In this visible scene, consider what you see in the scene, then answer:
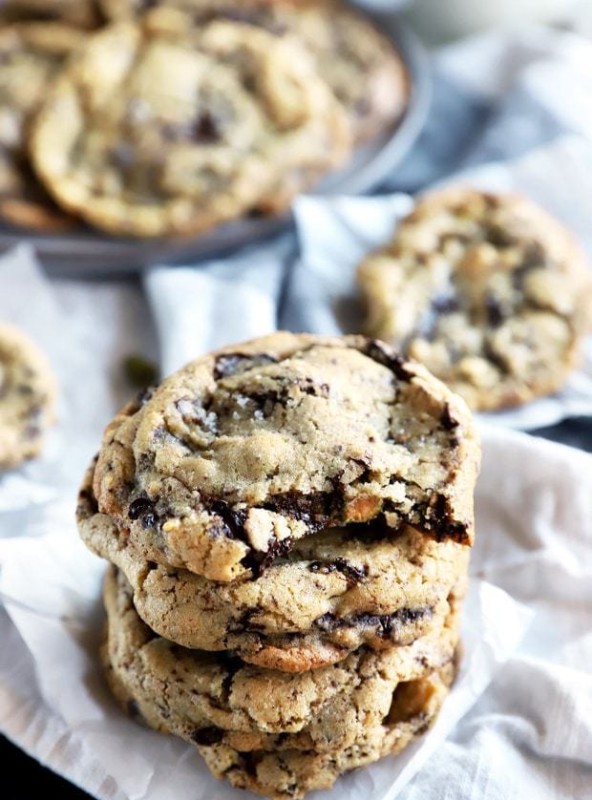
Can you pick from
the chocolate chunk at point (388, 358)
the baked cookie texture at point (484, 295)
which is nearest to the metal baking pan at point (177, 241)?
the baked cookie texture at point (484, 295)

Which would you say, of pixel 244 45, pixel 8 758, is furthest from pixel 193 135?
pixel 8 758

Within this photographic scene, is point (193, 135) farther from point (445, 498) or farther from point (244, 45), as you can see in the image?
point (445, 498)

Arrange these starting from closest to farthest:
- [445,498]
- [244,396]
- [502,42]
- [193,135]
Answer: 1. [445,498]
2. [244,396]
3. [193,135]
4. [502,42]

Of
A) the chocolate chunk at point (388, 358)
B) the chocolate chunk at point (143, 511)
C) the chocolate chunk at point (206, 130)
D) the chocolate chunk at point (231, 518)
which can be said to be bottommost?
the chocolate chunk at point (206, 130)

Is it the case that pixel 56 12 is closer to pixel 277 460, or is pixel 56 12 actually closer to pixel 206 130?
pixel 206 130

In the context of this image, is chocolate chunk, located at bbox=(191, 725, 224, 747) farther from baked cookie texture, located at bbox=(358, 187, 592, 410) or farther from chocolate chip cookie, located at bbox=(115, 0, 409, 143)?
chocolate chip cookie, located at bbox=(115, 0, 409, 143)

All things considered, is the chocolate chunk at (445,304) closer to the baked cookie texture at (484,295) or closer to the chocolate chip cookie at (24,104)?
the baked cookie texture at (484,295)
